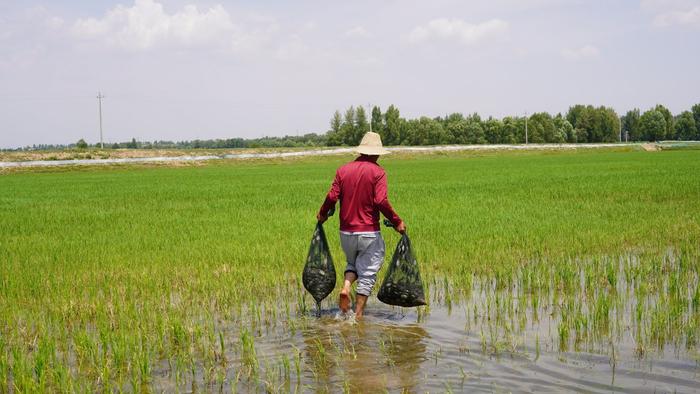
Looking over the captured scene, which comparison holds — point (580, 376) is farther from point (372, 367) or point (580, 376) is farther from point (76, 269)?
point (76, 269)

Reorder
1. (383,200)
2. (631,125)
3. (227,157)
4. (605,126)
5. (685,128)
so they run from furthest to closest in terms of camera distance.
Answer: (631,125) → (685,128) → (605,126) → (227,157) → (383,200)

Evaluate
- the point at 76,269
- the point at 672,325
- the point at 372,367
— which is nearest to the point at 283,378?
the point at 372,367

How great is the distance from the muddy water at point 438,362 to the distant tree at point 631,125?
13844 centimetres

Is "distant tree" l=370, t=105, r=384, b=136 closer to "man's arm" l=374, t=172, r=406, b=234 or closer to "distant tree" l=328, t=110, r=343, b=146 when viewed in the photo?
"distant tree" l=328, t=110, r=343, b=146

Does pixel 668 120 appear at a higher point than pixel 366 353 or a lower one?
higher

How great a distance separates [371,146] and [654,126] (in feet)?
444

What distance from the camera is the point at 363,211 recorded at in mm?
6805

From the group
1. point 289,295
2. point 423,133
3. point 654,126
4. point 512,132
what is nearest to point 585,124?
point 654,126

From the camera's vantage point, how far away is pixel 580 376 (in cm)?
503

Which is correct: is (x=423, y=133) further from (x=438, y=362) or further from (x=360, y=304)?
(x=438, y=362)

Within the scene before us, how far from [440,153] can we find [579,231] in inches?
2261

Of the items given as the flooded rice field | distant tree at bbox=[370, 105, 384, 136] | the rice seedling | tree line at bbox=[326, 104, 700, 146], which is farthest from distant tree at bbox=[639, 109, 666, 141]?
the flooded rice field

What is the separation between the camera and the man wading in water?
22.1ft

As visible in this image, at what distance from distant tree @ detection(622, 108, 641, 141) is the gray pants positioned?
138 metres
